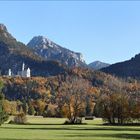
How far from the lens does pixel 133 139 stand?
163 ft

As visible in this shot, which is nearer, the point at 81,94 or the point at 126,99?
the point at 126,99

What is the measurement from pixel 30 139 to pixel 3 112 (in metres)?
38.9

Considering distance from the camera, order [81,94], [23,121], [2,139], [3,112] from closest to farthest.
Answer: [2,139] → [3,112] → [23,121] → [81,94]

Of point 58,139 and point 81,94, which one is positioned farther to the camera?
point 81,94

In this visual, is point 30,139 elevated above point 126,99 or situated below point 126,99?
below

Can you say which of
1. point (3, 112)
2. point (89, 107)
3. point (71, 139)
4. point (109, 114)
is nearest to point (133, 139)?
point (71, 139)

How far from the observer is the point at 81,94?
519 feet

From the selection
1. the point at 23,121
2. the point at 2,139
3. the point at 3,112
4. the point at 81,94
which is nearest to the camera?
the point at 2,139

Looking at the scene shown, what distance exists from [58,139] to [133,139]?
25.1ft

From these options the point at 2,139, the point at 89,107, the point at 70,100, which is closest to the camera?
the point at 2,139

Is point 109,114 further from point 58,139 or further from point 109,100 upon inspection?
point 58,139

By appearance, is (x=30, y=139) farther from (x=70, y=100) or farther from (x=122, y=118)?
(x=70, y=100)

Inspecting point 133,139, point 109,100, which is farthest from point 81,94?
point 133,139

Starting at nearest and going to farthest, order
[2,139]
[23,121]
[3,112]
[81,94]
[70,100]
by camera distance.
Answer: [2,139] < [3,112] < [23,121] < [70,100] < [81,94]
